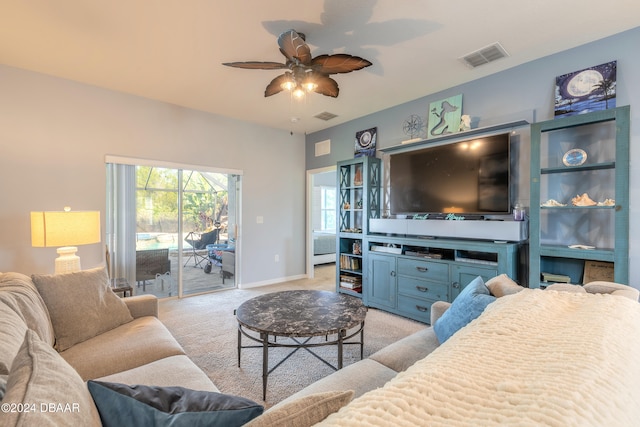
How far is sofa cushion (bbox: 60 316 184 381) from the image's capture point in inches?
60.4

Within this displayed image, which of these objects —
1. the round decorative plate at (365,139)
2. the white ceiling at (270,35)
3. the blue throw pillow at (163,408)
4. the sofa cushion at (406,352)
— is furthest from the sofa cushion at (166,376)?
the round decorative plate at (365,139)

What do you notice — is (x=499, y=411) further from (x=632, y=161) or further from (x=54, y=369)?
(x=632, y=161)

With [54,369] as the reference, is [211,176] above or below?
above

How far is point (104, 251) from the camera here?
3643mm

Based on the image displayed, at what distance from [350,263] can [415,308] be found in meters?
1.23

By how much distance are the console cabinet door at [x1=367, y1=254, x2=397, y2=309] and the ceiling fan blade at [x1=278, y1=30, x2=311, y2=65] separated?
7.91 ft

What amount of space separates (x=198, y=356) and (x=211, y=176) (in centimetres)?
284

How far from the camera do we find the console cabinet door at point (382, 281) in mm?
3559

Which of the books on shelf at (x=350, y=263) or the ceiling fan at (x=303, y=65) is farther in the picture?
the books on shelf at (x=350, y=263)

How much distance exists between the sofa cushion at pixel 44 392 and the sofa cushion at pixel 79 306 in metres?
1.22

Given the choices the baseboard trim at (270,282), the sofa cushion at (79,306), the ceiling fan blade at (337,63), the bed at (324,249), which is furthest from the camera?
the bed at (324,249)

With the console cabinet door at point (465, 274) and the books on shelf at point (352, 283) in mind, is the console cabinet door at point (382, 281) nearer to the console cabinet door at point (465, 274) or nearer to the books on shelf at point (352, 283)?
the books on shelf at point (352, 283)

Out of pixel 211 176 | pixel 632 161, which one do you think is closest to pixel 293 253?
pixel 211 176

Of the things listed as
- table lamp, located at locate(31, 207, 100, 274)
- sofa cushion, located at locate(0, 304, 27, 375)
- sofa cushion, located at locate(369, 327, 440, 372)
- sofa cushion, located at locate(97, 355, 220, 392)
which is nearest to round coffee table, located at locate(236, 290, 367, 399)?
→ sofa cushion, located at locate(369, 327, 440, 372)
